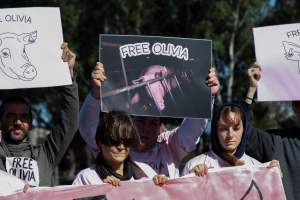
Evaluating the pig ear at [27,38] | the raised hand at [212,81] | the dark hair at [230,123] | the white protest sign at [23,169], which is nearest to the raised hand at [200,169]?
the dark hair at [230,123]

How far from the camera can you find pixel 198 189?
4250mm

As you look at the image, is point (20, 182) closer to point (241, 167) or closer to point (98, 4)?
point (241, 167)

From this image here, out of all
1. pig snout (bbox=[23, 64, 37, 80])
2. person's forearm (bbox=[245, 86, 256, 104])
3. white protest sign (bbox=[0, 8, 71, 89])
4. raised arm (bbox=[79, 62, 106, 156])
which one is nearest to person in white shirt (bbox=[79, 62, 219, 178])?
raised arm (bbox=[79, 62, 106, 156])

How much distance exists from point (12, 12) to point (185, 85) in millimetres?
1533

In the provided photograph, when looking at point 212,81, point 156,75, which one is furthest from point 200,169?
point 156,75

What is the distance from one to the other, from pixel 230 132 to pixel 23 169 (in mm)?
1528

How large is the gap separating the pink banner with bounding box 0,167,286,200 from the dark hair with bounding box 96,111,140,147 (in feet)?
0.98

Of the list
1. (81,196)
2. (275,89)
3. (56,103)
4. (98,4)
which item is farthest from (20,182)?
(56,103)

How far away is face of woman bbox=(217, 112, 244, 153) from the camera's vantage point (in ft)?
13.9

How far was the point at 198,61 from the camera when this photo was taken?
4691mm

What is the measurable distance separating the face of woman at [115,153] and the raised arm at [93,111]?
0.51 metres

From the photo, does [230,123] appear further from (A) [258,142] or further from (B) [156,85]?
(B) [156,85]

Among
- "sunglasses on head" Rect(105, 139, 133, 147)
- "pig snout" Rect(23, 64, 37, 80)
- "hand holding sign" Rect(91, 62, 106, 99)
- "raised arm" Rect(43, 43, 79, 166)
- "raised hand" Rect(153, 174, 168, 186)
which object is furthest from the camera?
"pig snout" Rect(23, 64, 37, 80)

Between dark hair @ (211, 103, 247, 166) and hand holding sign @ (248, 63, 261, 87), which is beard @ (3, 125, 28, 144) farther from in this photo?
hand holding sign @ (248, 63, 261, 87)
